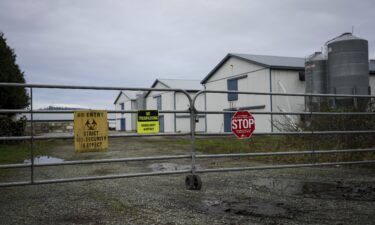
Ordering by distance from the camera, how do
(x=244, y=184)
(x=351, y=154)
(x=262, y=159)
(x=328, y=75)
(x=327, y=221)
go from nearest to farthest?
(x=327, y=221)
(x=244, y=184)
(x=351, y=154)
(x=262, y=159)
(x=328, y=75)

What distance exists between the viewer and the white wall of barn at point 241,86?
70.5ft

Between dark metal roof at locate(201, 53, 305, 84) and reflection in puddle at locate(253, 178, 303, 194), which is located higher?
dark metal roof at locate(201, 53, 305, 84)

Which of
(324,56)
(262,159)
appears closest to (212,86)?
(324,56)

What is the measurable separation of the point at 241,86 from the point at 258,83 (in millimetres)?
2312

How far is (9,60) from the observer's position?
16.1m

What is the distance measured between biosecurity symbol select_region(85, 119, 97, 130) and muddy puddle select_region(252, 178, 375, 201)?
2701 millimetres

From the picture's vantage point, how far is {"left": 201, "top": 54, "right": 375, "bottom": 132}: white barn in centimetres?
2091

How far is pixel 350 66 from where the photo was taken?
15.6 metres

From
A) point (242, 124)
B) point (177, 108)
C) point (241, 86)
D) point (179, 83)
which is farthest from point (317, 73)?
point (179, 83)

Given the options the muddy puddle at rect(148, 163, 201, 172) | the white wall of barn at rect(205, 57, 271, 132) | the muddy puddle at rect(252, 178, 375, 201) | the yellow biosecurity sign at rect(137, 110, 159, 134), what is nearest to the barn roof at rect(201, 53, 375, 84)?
the white wall of barn at rect(205, 57, 271, 132)

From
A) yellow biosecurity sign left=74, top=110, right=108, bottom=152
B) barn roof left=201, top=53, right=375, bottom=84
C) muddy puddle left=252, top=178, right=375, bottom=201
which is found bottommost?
muddy puddle left=252, top=178, right=375, bottom=201

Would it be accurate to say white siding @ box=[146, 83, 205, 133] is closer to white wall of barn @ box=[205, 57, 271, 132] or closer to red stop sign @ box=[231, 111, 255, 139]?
white wall of barn @ box=[205, 57, 271, 132]

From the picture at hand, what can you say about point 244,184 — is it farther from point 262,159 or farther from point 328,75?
point 328,75

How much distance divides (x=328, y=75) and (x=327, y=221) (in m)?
14.5
